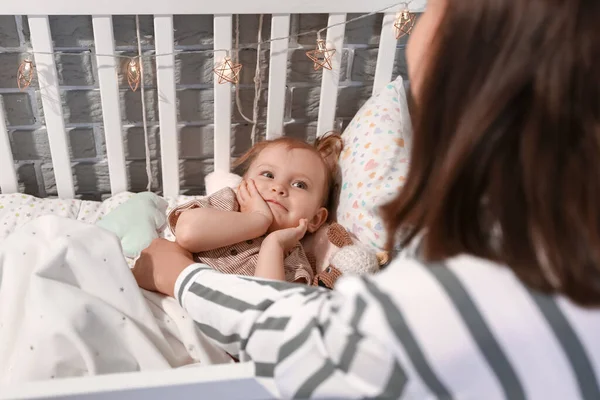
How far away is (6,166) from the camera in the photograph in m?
1.25

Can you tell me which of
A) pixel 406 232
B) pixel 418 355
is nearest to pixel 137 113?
pixel 406 232

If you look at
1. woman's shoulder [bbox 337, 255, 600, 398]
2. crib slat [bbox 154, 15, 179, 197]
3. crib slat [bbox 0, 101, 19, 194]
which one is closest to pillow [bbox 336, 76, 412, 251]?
crib slat [bbox 154, 15, 179, 197]

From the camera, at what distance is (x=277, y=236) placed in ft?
3.37

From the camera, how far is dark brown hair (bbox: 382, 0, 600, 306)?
41 cm

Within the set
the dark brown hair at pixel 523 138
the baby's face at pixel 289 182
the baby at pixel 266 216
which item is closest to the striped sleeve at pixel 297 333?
the dark brown hair at pixel 523 138

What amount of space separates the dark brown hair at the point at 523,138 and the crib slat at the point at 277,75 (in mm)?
755

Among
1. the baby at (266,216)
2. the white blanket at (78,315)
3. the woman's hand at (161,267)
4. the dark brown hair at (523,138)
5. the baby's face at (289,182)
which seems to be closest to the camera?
the dark brown hair at (523,138)

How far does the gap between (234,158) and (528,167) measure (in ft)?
3.46

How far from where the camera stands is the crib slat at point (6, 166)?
3.96 ft

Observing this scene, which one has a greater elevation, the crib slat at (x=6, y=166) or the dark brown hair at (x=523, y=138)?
the dark brown hair at (x=523, y=138)

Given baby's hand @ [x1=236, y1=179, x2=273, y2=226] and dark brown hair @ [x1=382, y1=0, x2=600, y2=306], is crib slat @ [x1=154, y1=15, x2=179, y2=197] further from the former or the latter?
dark brown hair @ [x1=382, y1=0, x2=600, y2=306]

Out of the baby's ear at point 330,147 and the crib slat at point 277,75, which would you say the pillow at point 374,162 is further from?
the crib slat at point 277,75

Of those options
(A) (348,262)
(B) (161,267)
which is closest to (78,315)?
(B) (161,267)

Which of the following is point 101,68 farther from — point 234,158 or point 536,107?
point 536,107
